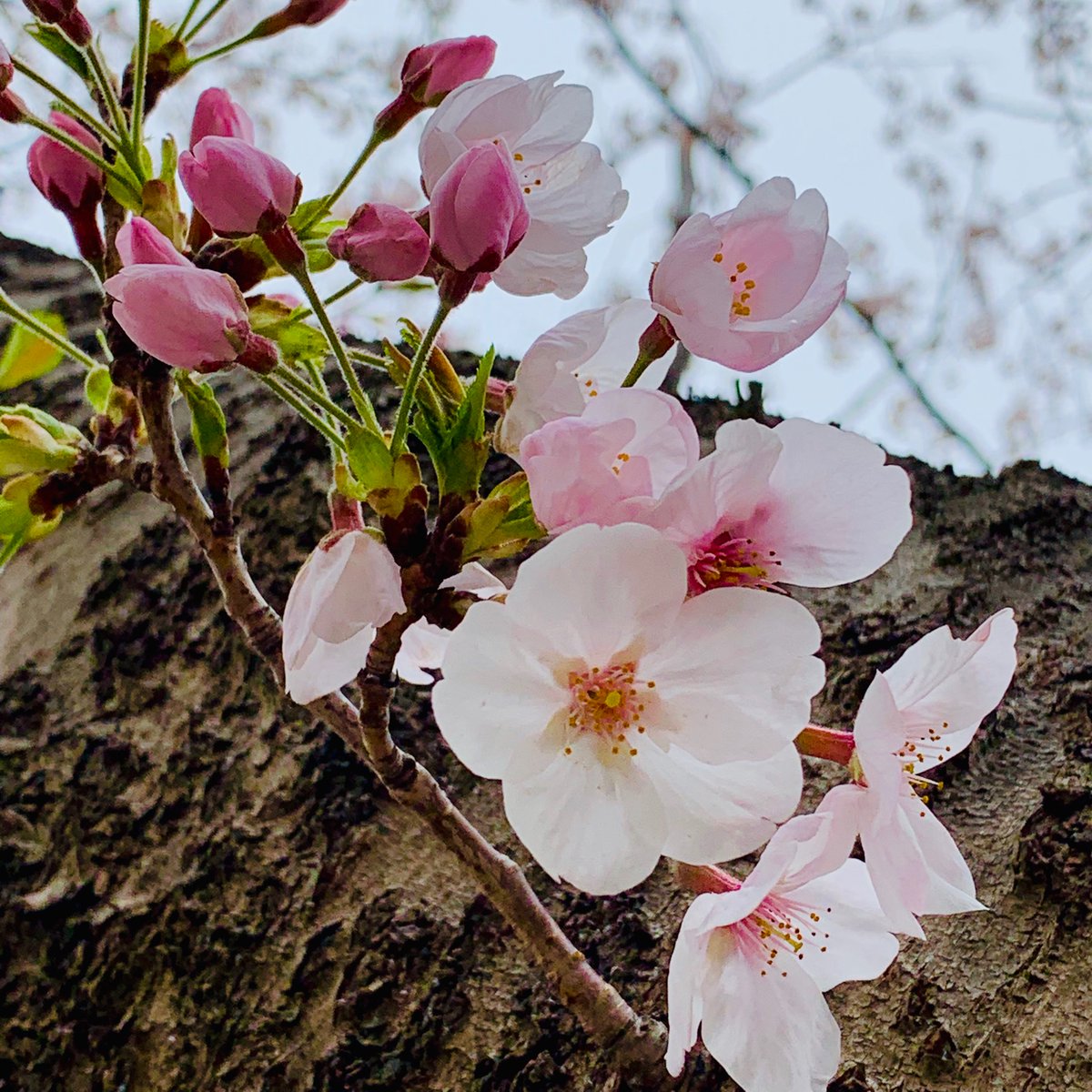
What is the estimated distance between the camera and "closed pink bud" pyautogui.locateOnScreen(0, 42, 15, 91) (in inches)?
25.3

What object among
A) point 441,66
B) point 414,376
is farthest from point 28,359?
point 414,376

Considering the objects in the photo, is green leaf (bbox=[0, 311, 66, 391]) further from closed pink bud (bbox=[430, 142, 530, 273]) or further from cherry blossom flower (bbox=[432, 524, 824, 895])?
cherry blossom flower (bbox=[432, 524, 824, 895])

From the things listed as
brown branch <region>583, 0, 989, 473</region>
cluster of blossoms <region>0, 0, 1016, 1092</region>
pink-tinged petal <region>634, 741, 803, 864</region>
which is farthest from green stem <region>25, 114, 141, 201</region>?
brown branch <region>583, 0, 989, 473</region>

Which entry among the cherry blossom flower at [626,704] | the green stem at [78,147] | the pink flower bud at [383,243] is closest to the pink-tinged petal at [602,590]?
the cherry blossom flower at [626,704]

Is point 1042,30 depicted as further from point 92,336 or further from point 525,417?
point 525,417

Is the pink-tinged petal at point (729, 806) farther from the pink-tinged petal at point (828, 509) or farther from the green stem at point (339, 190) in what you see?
the green stem at point (339, 190)

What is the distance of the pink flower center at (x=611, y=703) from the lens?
1.58ft

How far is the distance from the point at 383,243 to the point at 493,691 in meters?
0.26

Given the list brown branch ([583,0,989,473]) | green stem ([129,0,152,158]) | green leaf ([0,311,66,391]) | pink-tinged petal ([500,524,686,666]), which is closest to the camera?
pink-tinged petal ([500,524,686,666])

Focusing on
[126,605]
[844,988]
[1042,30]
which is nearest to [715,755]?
[844,988]

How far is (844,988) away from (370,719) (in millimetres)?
397

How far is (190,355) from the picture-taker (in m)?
0.50

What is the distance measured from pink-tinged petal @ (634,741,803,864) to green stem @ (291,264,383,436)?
26cm

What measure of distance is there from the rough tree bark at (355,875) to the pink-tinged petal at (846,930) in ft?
0.18
